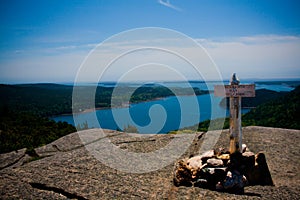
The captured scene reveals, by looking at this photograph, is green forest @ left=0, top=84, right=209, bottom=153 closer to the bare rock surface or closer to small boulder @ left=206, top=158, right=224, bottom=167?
the bare rock surface

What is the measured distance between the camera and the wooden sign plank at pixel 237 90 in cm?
634

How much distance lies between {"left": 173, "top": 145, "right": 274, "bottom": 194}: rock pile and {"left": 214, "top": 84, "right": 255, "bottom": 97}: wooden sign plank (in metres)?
1.43

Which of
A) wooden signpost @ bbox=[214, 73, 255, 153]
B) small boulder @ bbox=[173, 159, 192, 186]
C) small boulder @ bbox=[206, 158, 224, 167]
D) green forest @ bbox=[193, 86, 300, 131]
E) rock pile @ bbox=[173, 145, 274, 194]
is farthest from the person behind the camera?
green forest @ bbox=[193, 86, 300, 131]

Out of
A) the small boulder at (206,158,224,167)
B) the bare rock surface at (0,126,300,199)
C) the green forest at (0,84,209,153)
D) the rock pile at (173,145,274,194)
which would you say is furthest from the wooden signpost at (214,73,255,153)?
the green forest at (0,84,209,153)

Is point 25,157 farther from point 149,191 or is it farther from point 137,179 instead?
point 149,191

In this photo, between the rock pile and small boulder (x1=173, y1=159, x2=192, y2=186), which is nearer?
the rock pile

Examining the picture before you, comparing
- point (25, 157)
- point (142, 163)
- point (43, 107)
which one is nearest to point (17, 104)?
point (43, 107)

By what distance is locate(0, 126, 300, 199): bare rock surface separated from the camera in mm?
5574

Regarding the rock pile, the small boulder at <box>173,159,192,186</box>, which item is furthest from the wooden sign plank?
the small boulder at <box>173,159,192,186</box>

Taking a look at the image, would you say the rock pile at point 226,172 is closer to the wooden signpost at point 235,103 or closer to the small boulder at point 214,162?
the small boulder at point 214,162

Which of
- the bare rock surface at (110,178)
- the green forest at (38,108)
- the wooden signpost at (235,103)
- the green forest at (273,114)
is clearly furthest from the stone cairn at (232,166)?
the green forest at (273,114)

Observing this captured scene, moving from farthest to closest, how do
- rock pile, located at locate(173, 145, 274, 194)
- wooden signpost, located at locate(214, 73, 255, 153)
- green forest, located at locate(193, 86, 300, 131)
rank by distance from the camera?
green forest, located at locate(193, 86, 300, 131), wooden signpost, located at locate(214, 73, 255, 153), rock pile, located at locate(173, 145, 274, 194)

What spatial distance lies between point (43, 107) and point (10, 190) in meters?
50.8

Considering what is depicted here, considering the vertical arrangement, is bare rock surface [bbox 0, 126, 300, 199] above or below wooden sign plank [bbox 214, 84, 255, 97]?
below
